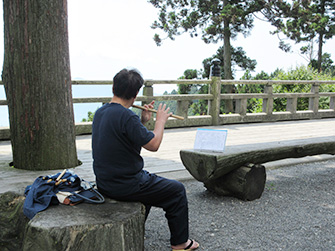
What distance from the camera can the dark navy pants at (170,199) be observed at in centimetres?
279

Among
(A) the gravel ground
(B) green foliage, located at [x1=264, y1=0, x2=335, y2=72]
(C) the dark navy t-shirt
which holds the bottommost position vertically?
(A) the gravel ground

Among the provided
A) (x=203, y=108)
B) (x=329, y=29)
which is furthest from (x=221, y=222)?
(x=329, y=29)

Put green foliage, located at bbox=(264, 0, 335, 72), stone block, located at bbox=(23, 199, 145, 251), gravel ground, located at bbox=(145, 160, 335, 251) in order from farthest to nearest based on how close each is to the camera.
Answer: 1. green foliage, located at bbox=(264, 0, 335, 72)
2. gravel ground, located at bbox=(145, 160, 335, 251)
3. stone block, located at bbox=(23, 199, 145, 251)

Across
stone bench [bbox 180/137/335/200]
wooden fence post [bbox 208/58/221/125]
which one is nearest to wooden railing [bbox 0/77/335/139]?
wooden fence post [bbox 208/58/221/125]

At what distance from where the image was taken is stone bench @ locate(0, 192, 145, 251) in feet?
7.53

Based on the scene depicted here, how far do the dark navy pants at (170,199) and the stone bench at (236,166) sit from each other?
97 cm

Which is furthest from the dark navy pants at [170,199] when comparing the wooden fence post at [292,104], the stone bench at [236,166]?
the wooden fence post at [292,104]

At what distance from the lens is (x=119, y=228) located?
238 cm

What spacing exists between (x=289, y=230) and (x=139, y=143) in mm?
1738

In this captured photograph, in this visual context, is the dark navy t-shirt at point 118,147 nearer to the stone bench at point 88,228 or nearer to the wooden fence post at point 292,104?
the stone bench at point 88,228

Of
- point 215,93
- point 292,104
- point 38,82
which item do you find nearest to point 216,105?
point 215,93

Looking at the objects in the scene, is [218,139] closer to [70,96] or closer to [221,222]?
[221,222]

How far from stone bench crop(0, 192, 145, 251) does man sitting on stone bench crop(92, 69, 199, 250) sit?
125mm

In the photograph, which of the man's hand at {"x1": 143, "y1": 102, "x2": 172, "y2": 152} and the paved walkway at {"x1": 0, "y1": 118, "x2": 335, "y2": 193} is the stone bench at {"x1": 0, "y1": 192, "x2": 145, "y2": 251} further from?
the paved walkway at {"x1": 0, "y1": 118, "x2": 335, "y2": 193}
